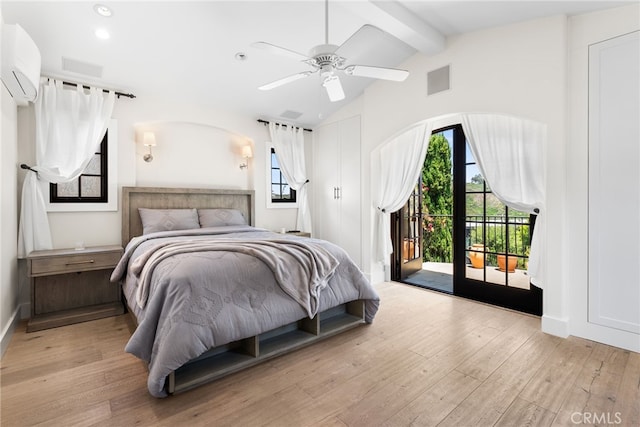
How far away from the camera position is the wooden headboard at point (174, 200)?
12.0 ft

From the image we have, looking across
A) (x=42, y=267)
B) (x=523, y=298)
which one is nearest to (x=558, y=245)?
(x=523, y=298)

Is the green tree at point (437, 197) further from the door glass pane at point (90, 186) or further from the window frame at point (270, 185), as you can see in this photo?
the door glass pane at point (90, 186)

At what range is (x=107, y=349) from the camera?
2449 millimetres

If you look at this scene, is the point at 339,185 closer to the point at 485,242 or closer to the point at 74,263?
the point at 485,242

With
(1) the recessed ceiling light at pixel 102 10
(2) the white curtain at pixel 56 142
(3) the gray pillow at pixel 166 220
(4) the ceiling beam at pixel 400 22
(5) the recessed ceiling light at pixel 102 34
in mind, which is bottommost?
(3) the gray pillow at pixel 166 220

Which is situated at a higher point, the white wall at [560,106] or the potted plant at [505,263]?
the white wall at [560,106]

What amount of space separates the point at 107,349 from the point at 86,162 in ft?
6.58

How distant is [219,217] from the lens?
13.4ft

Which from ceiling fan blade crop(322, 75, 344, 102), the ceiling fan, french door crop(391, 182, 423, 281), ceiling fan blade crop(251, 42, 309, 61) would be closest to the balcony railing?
french door crop(391, 182, 423, 281)

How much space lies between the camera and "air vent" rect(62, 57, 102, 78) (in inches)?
121

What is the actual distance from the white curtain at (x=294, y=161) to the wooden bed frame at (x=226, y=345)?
990mm

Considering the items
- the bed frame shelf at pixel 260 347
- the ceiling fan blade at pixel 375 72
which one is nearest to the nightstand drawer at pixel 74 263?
the bed frame shelf at pixel 260 347

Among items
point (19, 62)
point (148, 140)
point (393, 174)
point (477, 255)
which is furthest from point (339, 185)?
point (19, 62)

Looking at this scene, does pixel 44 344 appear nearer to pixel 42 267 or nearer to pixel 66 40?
pixel 42 267
